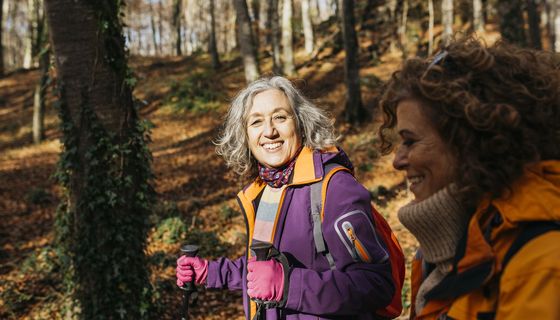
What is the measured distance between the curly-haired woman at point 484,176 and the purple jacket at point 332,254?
53 centimetres

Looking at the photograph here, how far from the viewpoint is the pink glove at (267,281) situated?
2041mm

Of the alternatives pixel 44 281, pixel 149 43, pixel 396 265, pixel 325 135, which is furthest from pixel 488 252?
pixel 149 43

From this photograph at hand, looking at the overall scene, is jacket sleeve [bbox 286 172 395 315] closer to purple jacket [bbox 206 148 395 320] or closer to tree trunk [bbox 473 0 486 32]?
purple jacket [bbox 206 148 395 320]

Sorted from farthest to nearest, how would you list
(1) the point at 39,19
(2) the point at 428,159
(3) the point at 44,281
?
(1) the point at 39,19 < (3) the point at 44,281 < (2) the point at 428,159

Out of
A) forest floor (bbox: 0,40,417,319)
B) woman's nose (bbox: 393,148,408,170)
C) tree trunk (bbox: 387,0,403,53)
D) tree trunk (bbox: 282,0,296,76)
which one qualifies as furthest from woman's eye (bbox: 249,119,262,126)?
tree trunk (bbox: 387,0,403,53)

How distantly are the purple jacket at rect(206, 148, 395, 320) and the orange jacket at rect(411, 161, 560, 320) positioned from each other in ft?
2.16

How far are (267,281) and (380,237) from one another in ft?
2.20

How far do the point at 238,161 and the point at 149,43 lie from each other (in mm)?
64717

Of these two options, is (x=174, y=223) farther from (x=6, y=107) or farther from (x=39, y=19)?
(x=6, y=107)

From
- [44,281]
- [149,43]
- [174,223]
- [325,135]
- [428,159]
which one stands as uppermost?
[149,43]

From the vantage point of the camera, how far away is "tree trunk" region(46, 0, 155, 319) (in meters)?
4.43

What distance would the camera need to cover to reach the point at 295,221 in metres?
2.28

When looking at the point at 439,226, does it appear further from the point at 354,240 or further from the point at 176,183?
the point at 176,183

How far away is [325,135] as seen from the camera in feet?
8.59
